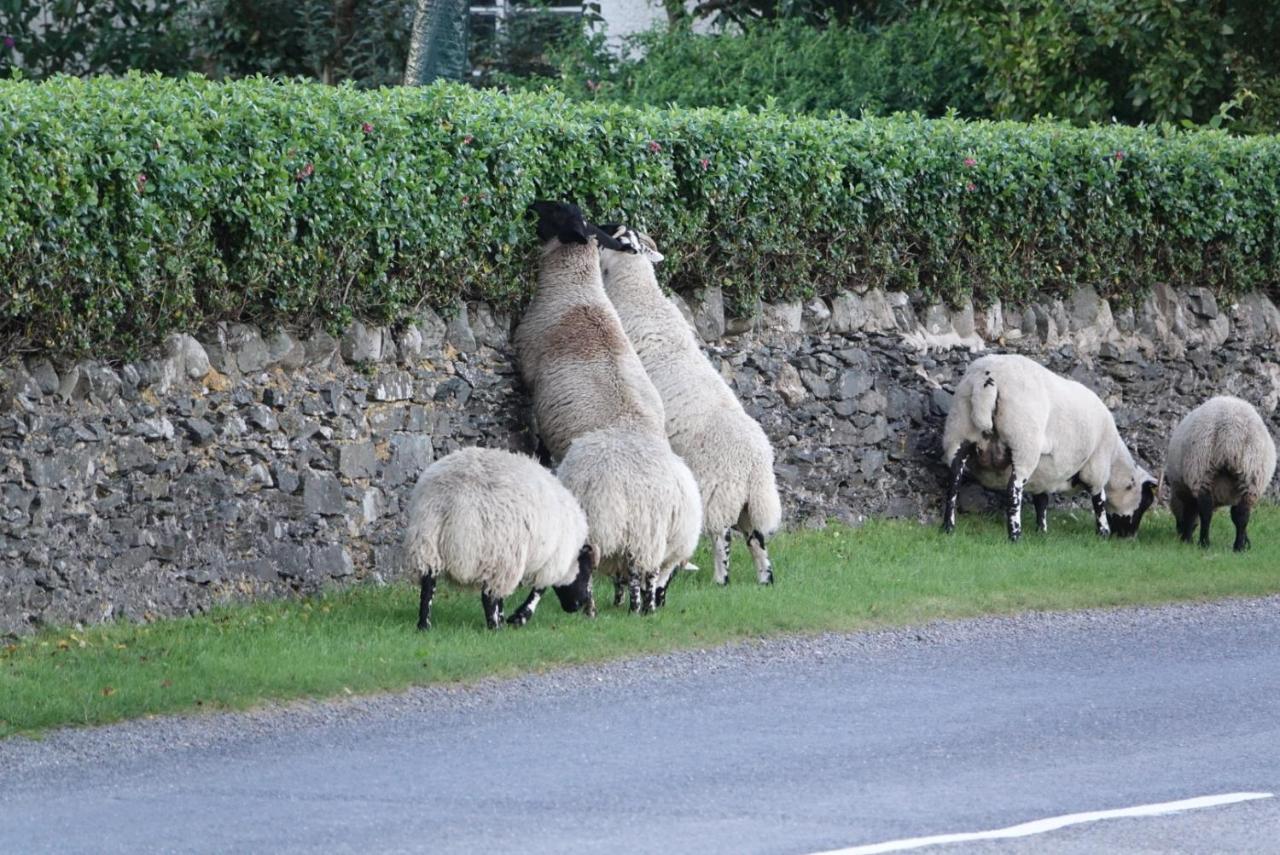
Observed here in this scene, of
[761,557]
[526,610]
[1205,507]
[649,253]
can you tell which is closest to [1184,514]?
[1205,507]

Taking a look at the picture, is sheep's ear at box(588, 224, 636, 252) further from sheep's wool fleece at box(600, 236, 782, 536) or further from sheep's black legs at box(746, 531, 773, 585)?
sheep's black legs at box(746, 531, 773, 585)

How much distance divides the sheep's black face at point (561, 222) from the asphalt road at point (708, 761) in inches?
135

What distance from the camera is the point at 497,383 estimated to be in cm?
1292

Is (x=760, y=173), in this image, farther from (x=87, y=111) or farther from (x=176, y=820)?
(x=176, y=820)

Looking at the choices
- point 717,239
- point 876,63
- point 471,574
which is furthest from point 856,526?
point 876,63

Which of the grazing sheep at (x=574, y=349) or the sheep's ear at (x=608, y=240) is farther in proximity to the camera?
the sheep's ear at (x=608, y=240)

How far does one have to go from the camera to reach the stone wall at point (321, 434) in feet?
35.0

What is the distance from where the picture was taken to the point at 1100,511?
1586 centimetres

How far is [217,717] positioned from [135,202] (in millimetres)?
3198

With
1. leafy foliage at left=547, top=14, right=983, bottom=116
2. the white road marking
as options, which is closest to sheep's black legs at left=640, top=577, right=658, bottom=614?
the white road marking

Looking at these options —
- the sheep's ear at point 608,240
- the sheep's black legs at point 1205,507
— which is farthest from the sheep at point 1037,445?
the sheep's ear at point 608,240

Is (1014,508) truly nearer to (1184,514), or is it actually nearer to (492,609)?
(1184,514)

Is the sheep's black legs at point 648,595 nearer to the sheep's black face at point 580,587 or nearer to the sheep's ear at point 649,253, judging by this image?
the sheep's black face at point 580,587

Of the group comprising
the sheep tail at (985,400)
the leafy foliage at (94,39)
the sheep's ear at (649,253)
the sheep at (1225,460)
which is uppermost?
the leafy foliage at (94,39)
